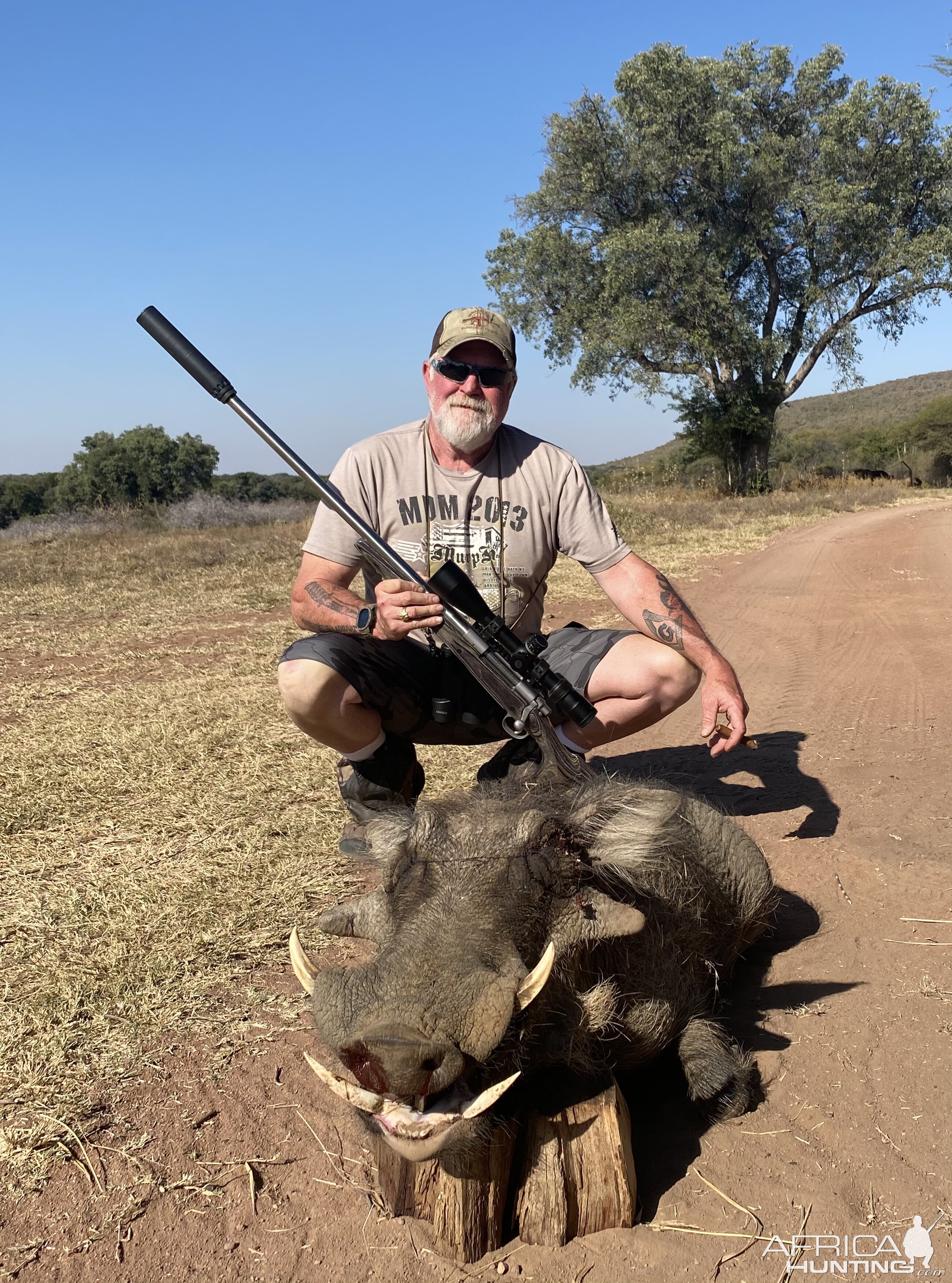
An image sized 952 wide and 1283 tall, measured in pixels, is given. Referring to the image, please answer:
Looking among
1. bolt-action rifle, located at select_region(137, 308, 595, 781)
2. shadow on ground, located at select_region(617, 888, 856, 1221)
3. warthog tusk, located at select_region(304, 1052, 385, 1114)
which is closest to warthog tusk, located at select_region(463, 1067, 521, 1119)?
→ warthog tusk, located at select_region(304, 1052, 385, 1114)

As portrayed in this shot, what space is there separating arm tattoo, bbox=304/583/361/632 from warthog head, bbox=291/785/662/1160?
4.17 ft

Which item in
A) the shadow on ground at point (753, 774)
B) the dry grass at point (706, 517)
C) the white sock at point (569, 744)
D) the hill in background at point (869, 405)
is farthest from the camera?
the hill in background at point (869, 405)

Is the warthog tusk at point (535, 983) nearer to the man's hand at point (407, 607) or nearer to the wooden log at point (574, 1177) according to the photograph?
the wooden log at point (574, 1177)

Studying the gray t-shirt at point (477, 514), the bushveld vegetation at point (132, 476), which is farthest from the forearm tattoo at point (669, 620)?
the bushveld vegetation at point (132, 476)

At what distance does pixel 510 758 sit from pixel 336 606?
0.89m

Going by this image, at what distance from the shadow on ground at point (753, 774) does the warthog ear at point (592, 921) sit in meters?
1.74

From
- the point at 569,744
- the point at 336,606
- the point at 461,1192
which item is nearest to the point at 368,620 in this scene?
the point at 336,606

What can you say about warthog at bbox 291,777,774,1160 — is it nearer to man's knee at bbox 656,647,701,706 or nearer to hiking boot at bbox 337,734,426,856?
man's knee at bbox 656,647,701,706

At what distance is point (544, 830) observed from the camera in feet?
6.95

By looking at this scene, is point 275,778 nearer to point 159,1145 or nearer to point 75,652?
point 159,1145

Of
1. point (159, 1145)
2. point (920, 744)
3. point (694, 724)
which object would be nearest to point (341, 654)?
point (159, 1145)

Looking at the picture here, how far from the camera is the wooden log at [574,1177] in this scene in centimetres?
190

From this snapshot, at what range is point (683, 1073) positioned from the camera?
93.3 inches

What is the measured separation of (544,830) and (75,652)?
20.7 ft
